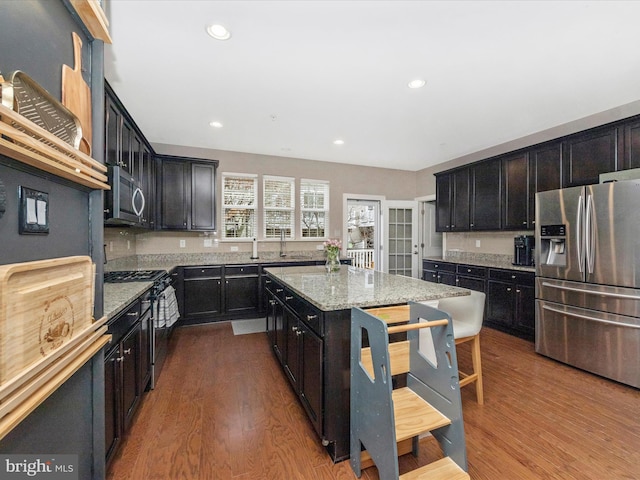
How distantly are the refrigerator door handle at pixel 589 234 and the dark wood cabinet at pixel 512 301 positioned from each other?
744 mm

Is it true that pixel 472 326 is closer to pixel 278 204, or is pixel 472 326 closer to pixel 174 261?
pixel 278 204

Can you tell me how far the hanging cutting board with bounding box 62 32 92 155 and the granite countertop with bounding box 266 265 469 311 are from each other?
1304mm

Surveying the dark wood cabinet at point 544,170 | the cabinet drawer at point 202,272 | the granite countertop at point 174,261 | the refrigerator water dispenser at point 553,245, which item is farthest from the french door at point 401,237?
the cabinet drawer at point 202,272

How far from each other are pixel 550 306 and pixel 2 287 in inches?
159

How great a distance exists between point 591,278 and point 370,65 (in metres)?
2.84

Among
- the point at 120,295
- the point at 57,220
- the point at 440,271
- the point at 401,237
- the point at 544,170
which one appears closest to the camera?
the point at 57,220

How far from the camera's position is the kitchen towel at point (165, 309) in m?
2.65

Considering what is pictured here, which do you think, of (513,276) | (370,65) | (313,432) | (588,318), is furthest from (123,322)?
(513,276)

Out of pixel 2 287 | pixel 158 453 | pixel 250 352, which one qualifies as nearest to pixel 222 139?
pixel 250 352

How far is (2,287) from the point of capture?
60 cm

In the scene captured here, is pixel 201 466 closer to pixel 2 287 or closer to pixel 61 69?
pixel 2 287

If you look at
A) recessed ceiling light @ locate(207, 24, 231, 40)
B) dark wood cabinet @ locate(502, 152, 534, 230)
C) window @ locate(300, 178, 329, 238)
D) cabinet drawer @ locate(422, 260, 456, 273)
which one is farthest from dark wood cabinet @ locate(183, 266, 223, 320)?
dark wood cabinet @ locate(502, 152, 534, 230)

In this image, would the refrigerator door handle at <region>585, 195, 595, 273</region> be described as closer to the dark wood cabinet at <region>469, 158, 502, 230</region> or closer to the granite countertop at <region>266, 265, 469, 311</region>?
the dark wood cabinet at <region>469, 158, 502, 230</region>

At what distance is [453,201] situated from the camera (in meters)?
4.94
